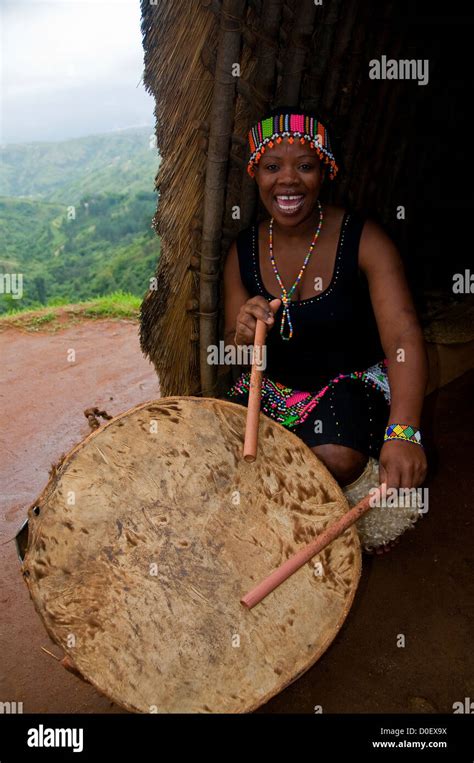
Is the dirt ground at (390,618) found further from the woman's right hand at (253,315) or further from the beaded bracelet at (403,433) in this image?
the woman's right hand at (253,315)

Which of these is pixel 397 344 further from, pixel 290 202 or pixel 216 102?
pixel 216 102

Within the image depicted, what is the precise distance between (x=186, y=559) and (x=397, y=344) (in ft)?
3.07

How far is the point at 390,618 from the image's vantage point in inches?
83.4

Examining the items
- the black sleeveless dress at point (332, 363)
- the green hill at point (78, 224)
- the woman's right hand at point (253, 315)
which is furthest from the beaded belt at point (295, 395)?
the green hill at point (78, 224)

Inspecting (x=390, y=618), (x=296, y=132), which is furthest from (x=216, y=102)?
(x=390, y=618)

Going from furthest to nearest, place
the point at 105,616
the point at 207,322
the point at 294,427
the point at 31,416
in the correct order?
the point at 31,416
the point at 207,322
the point at 294,427
the point at 105,616

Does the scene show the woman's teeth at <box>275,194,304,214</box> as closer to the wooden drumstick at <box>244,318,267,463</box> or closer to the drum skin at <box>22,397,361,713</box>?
the wooden drumstick at <box>244,318,267,463</box>

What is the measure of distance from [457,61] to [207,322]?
2321mm

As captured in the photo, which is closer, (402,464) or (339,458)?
(402,464)

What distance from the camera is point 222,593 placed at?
63.3 inches

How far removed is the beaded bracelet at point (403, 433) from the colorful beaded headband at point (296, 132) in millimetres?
905

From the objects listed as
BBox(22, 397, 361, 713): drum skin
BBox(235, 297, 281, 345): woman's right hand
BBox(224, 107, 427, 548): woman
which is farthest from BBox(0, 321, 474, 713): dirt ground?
BBox(235, 297, 281, 345): woman's right hand
